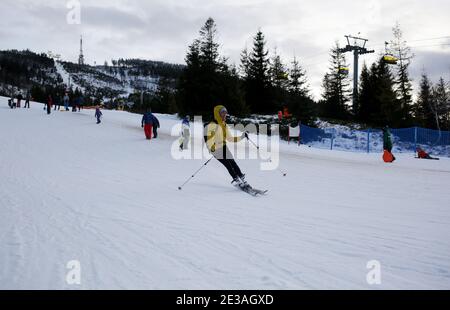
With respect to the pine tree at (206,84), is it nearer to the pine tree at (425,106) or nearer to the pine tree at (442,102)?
the pine tree at (425,106)

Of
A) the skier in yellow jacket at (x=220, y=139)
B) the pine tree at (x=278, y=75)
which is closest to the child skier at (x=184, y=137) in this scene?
the skier in yellow jacket at (x=220, y=139)

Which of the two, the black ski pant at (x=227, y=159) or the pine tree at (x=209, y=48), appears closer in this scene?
the black ski pant at (x=227, y=159)

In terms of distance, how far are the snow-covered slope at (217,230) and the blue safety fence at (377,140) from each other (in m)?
10.1

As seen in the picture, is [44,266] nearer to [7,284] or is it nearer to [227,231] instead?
[7,284]

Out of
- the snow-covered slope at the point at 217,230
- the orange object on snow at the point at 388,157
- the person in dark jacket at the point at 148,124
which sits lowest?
the snow-covered slope at the point at 217,230

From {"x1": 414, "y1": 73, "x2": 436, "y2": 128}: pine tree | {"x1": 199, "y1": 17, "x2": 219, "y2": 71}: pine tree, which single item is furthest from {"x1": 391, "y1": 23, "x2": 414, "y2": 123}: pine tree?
{"x1": 199, "y1": 17, "x2": 219, "y2": 71}: pine tree

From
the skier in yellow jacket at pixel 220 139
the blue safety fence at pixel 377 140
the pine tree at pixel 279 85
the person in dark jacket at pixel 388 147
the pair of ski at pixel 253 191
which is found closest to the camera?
the pair of ski at pixel 253 191

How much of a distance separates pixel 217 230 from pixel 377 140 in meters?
21.7

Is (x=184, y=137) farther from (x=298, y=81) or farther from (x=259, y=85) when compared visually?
(x=259, y=85)

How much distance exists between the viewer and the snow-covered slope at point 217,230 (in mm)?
3406

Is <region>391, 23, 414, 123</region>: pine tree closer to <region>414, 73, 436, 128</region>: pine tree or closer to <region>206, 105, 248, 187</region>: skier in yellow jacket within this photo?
<region>414, 73, 436, 128</region>: pine tree
